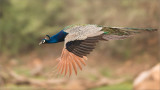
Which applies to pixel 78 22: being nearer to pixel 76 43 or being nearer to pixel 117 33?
pixel 117 33

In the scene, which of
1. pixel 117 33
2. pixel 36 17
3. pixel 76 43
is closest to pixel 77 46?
pixel 76 43

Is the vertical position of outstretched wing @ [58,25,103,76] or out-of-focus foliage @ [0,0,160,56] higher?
out-of-focus foliage @ [0,0,160,56]

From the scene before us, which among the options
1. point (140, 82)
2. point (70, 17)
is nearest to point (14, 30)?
point (70, 17)

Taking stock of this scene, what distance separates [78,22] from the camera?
39.3 ft

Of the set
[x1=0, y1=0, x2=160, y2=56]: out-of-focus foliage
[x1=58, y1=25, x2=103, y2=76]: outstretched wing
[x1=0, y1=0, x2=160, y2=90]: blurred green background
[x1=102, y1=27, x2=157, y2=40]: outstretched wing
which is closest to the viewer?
[x1=58, y1=25, x2=103, y2=76]: outstretched wing

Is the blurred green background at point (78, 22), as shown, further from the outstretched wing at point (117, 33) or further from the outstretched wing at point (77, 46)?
the outstretched wing at point (77, 46)

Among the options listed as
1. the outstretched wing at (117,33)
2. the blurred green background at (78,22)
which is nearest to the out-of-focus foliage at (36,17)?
the blurred green background at (78,22)

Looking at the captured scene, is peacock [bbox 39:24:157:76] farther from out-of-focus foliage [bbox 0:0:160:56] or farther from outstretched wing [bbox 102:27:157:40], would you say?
out-of-focus foliage [bbox 0:0:160:56]

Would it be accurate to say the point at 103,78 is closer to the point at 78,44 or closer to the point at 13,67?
the point at 13,67

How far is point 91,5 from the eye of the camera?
12.5 metres

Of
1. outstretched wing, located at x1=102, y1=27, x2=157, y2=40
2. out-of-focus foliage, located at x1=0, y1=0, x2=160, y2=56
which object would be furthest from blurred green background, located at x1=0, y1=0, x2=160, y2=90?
outstretched wing, located at x1=102, y1=27, x2=157, y2=40

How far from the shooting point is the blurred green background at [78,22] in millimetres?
10391

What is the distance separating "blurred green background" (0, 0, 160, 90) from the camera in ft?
34.1

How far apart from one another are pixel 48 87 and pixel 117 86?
253 centimetres
